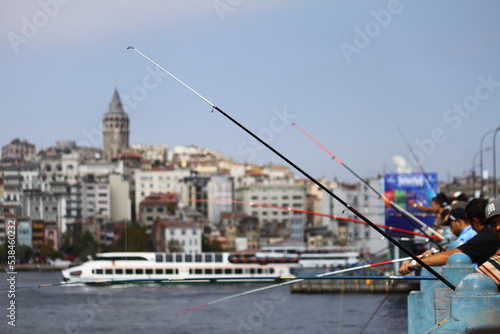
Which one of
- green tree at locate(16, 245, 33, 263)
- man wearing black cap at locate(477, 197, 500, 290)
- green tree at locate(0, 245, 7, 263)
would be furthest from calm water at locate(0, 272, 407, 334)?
man wearing black cap at locate(477, 197, 500, 290)

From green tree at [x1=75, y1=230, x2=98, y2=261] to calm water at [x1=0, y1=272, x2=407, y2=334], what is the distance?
30719 mm

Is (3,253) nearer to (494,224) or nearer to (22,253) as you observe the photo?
(494,224)

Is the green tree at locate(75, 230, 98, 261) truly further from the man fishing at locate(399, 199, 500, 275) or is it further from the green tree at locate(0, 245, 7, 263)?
the man fishing at locate(399, 199, 500, 275)

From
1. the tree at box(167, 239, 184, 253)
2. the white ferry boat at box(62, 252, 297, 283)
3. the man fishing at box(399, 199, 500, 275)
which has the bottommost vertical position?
the white ferry boat at box(62, 252, 297, 283)

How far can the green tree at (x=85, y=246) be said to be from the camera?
7444cm

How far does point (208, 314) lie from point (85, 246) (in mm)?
46510

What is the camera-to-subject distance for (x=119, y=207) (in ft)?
297

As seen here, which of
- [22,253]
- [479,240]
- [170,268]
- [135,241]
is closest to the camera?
[479,240]

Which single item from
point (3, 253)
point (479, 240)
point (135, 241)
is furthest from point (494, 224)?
point (135, 241)

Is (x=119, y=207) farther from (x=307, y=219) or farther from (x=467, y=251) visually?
(x=467, y=251)

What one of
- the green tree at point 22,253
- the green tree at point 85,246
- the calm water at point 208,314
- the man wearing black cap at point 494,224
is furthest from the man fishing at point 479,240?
the green tree at point 85,246

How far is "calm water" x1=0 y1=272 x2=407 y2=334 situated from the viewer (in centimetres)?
2388

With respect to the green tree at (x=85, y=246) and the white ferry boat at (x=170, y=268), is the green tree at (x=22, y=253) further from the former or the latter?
the green tree at (x=85, y=246)

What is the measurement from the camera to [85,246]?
74938 millimetres
